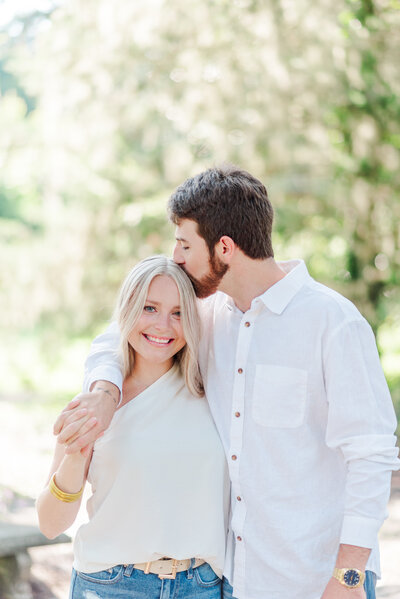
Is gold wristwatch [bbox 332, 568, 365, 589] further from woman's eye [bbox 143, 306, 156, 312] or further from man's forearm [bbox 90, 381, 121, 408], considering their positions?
woman's eye [bbox 143, 306, 156, 312]

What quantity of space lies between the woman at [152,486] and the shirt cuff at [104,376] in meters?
0.09

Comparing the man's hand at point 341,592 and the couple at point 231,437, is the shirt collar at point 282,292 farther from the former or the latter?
the man's hand at point 341,592

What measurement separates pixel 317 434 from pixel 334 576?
0.37 metres

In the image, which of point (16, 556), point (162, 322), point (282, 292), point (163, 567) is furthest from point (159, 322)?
point (16, 556)

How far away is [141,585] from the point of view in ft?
6.45

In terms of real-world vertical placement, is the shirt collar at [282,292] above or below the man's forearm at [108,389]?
above

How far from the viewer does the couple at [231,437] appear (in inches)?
74.4

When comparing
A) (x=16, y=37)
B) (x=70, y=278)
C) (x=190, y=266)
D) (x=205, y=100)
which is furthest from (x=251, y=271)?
(x=16, y=37)

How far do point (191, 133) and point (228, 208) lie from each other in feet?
18.7

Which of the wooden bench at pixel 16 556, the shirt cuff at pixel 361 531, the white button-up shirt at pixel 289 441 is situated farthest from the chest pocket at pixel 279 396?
the wooden bench at pixel 16 556

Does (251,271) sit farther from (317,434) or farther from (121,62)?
(121,62)

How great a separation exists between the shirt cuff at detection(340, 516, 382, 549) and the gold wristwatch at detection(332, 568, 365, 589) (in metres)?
0.06

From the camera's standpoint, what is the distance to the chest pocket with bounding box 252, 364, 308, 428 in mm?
1944

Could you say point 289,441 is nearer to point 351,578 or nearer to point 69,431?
point 351,578
